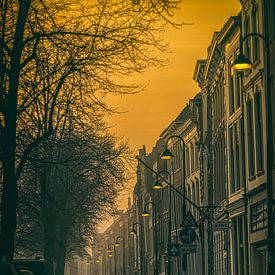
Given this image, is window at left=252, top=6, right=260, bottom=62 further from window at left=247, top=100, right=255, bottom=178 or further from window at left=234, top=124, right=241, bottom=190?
window at left=234, top=124, right=241, bottom=190

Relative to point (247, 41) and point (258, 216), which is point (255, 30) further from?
point (258, 216)

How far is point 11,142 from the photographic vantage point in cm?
2794

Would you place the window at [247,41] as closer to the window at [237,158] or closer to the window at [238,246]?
the window at [237,158]

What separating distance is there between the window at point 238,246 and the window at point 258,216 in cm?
355

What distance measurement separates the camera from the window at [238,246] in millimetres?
49094

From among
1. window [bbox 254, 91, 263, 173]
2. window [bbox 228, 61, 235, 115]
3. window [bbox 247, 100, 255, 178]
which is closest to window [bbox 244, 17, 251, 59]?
window [bbox 247, 100, 255, 178]

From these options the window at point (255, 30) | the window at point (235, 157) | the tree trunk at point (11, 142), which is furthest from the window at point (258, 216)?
the tree trunk at point (11, 142)

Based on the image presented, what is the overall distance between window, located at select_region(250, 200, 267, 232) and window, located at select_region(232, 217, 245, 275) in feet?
11.6

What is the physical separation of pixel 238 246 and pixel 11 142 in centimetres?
2377

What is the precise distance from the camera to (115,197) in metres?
64.2

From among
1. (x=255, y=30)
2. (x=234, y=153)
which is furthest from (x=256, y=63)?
(x=234, y=153)

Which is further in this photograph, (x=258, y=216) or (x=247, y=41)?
(x=247, y=41)

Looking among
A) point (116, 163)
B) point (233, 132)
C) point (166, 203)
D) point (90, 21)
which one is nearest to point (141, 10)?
point (90, 21)

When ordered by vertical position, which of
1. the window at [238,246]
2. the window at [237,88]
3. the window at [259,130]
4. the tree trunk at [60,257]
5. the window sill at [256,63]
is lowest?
the window at [238,246]
